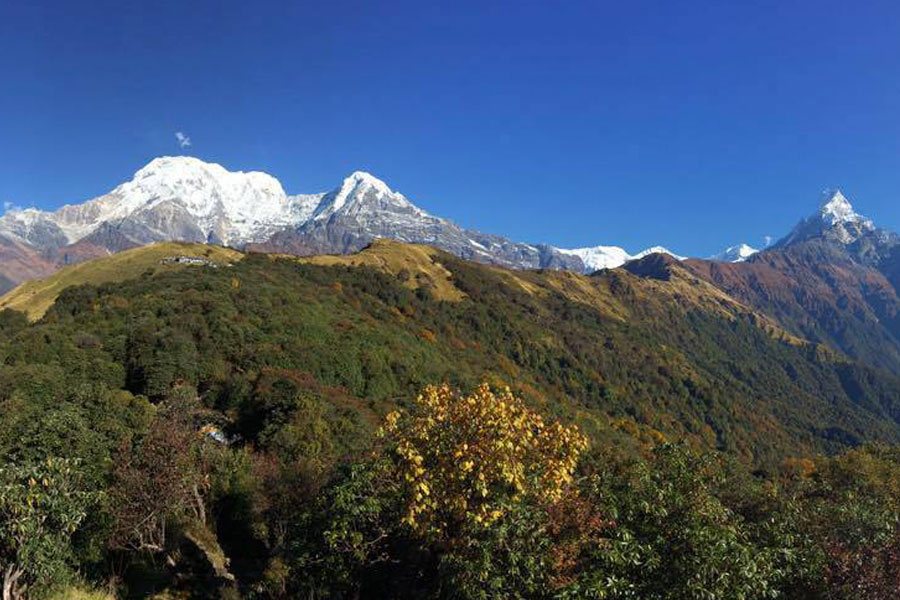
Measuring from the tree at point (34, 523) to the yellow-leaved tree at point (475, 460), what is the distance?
11.5 m

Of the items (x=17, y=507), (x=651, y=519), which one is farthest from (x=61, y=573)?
(x=651, y=519)

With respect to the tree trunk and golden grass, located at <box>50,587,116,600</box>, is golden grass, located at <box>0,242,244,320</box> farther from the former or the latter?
the tree trunk

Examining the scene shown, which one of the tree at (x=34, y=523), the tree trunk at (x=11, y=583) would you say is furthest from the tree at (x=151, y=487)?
the tree trunk at (x=11, y=583)

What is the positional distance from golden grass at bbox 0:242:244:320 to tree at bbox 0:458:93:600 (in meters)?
132

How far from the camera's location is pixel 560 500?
1980 cm

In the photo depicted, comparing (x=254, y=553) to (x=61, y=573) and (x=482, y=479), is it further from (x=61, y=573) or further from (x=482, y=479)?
(x=482, y=479)

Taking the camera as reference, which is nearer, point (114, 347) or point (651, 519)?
point (651, 519)

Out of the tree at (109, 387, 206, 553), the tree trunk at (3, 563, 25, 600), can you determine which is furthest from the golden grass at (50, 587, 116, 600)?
the tree at (109, 387, 206, 553)

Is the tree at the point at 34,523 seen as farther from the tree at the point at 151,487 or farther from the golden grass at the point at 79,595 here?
the tree at the point at 151,487

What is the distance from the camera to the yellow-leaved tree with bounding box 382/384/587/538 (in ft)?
59.7

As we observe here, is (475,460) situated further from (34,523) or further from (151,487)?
(151,487)

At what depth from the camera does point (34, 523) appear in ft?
61.7

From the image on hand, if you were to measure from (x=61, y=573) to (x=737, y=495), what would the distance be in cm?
4522

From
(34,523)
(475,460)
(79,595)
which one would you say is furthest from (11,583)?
(475,460)
